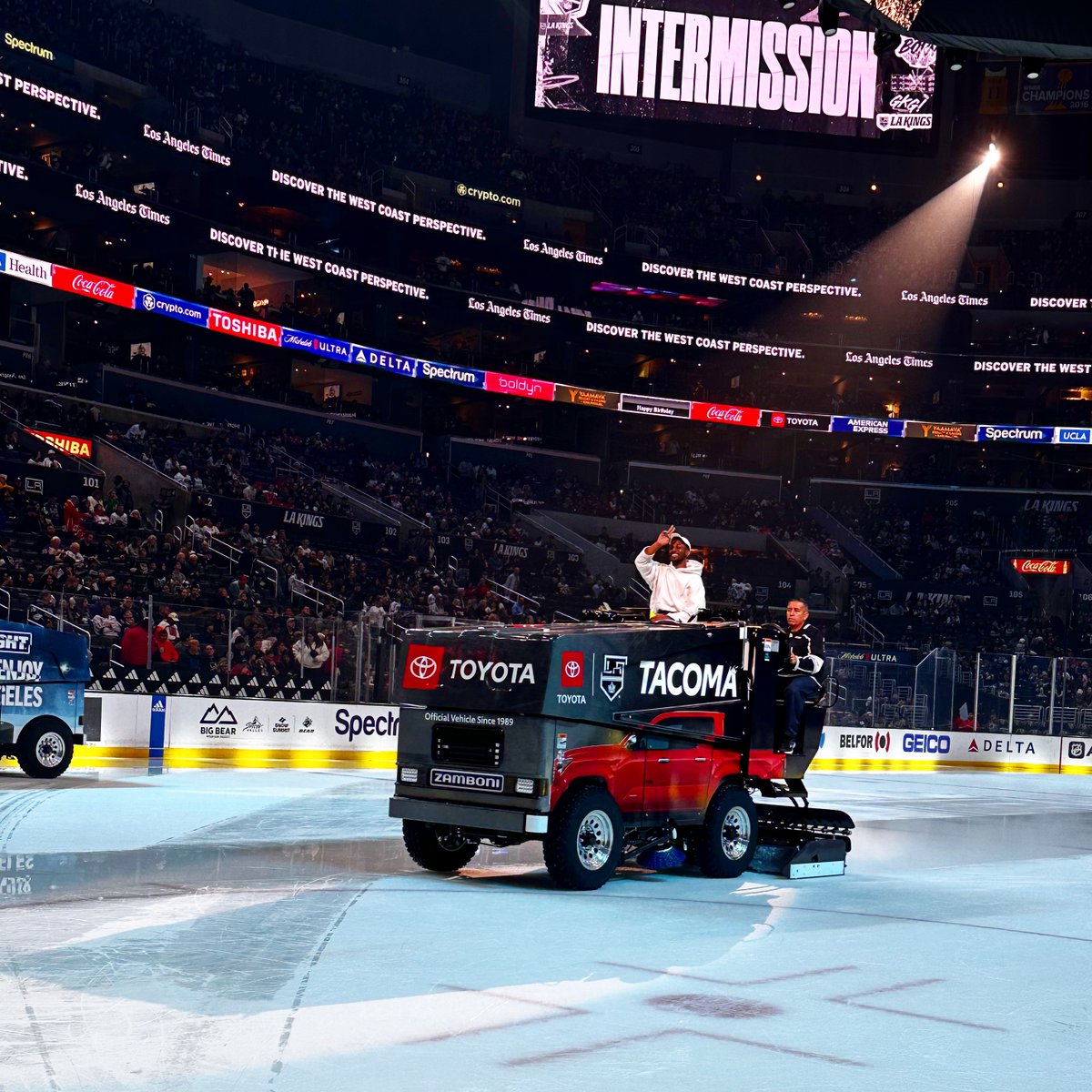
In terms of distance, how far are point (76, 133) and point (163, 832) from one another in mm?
36162

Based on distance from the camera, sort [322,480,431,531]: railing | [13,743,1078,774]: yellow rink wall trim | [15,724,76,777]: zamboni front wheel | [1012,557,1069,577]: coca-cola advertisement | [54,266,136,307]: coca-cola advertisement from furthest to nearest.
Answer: [1012,557,1069,577]: coca-cola advertisement → [322,480,431,531]: railing → [54,266,136,307]: coca-cola advertisement → [13,743,1078,774]: yellow rink wall trim → [15,724,76,777]: zamboni front wheel

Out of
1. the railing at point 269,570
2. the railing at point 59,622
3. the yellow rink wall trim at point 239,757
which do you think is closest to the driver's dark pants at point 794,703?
the yellow rink wall trim at point 239,757

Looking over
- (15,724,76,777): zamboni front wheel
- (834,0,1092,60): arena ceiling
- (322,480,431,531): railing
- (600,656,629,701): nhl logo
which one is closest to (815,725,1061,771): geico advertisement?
(15,724,76,777): zamboni front wheel

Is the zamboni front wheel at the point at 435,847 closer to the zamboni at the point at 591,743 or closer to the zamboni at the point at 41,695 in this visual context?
the zamboni at the point at 591,743

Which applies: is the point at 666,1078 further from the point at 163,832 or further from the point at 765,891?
the point at 163,832

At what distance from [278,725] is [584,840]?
12627mm

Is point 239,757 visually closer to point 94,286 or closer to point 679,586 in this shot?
point 679,586

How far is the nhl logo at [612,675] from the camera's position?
9625mm

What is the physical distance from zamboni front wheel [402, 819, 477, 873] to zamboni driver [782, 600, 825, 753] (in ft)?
8.35

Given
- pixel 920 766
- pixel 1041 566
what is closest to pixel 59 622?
pixel 920 766

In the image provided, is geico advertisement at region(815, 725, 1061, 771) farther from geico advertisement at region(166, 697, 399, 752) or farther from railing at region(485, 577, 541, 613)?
railing at region(485, 577, 541, 613)

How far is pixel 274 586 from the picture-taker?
2847 centimetres

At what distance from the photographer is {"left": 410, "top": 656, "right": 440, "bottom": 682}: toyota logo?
9.98 metres

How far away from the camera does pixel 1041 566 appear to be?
4869 cm
